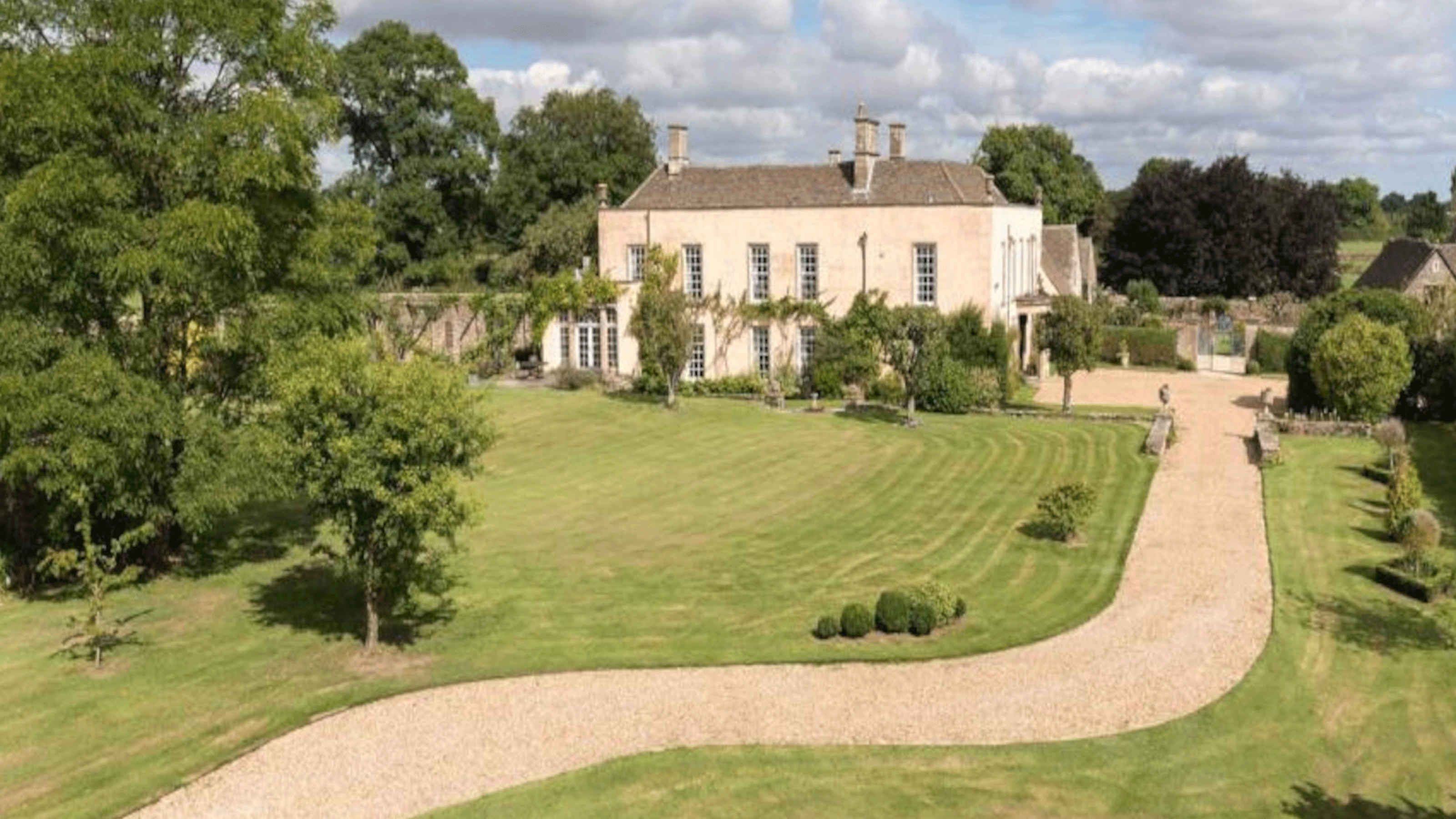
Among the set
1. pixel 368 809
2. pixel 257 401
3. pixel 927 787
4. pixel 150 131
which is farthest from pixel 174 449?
pixel 927 787

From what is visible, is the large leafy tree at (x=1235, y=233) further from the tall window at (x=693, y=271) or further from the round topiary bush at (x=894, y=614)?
the round topiary bush at (x=894, y=614)

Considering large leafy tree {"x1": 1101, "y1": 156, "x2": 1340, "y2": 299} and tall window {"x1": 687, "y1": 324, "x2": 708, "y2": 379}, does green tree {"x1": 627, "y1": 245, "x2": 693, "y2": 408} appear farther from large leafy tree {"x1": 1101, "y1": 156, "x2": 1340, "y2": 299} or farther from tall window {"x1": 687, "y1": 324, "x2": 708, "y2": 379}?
large leafy tree {"x1": 1101, "y1": 156, "x2": 1340, "y2": 299}

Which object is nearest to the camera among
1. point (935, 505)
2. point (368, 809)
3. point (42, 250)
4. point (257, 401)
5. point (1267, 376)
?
point (368, 809)

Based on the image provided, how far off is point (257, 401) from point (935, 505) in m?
13.6

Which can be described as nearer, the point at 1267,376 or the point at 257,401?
the point at 257,401

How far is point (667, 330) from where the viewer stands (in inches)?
1383

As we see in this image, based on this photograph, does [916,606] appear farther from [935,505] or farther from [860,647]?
[935,505]

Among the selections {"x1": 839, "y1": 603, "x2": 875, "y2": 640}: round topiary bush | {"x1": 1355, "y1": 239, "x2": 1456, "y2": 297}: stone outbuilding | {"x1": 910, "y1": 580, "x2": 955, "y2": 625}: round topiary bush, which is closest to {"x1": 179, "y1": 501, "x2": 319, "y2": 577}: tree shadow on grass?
{"x1": 839, "y1": 603, "x2": 875, "y2": 640}: round topiary bush

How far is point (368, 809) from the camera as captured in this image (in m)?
12.1

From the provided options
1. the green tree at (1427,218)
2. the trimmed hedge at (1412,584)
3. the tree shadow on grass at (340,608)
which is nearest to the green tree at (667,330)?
the tree shadow on grass at (340,608)

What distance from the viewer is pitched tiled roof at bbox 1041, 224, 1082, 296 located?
187 ft

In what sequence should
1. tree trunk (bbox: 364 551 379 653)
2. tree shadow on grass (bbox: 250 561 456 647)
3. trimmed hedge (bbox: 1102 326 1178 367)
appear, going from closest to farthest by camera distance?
tree trunk (bbox: 364 551 379 653) → tree shadow on grass (bbox: 250 561 456 647) → trimmed hedge (bbox: 1102 326 1178 367)

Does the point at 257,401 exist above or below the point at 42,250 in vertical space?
below

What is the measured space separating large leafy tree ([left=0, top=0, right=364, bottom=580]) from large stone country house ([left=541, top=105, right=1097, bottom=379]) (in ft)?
65.3
